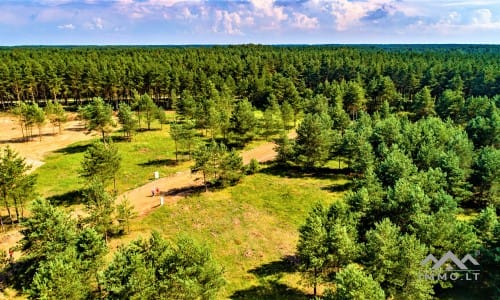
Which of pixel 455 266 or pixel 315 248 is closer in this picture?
pixel 315 248

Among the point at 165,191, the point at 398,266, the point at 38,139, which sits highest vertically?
the point at 38,139

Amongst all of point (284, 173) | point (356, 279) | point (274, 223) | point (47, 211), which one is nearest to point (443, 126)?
point (284, 173)

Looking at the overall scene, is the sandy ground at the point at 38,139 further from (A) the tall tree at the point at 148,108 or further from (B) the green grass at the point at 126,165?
(A) the tall tree at the point at 148,108

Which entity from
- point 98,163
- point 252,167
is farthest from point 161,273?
A: point 252,167

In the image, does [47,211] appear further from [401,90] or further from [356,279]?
[401,90]

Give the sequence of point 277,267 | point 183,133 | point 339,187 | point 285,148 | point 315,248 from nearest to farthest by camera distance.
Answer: point 315,248 < point 277,267 < point 339,187 < point 183,133 < point 285,148

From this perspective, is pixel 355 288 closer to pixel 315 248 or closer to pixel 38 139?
pixel 315 248

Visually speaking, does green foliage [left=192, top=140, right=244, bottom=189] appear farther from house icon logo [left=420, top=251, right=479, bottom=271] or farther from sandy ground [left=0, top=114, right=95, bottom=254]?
house icon logo [left=420, top=251, right=479, bottom=271]

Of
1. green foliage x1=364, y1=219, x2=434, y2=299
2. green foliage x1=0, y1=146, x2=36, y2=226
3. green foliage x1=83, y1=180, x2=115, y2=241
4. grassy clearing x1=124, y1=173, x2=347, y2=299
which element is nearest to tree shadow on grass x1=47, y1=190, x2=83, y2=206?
green foliage x1=0, y1=146, x2=36, y2=226
